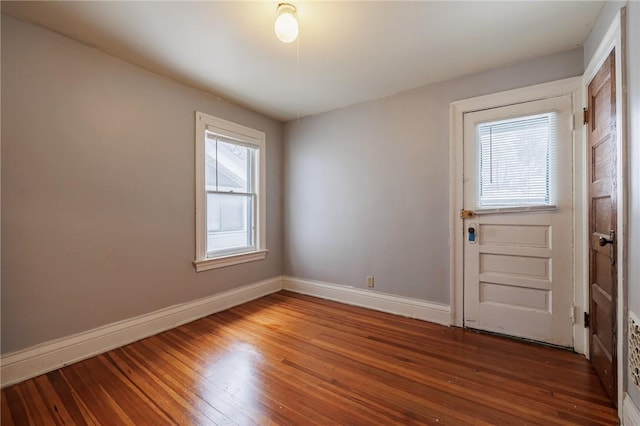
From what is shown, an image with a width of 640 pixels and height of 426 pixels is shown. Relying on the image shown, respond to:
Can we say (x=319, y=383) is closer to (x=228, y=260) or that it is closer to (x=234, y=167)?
(x=228, y=260)

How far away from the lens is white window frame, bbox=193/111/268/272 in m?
2.94

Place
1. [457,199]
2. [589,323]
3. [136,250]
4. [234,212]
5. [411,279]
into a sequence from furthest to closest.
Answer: [234,212] < [411,279] < [457,199] < [136,250] < [589,323]

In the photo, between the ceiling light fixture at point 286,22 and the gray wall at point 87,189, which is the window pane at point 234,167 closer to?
the gray wall at point 87,189

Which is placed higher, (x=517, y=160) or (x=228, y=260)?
(x=517, y=160)

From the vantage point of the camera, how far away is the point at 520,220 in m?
2.40

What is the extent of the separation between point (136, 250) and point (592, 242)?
3.67 metres

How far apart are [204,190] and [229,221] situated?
0.55 meters

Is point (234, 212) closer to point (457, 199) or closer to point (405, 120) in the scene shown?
point (405, 120)

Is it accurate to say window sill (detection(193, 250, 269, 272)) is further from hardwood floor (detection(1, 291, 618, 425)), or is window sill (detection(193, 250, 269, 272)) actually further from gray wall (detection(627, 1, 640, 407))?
gray wall (detection(627, 1, 640, 407))

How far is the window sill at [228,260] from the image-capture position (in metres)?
2.95

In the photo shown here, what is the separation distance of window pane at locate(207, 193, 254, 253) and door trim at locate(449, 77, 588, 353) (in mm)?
2459

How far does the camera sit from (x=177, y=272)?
2.77m

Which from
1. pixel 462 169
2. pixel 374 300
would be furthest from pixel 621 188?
pixel 374 300

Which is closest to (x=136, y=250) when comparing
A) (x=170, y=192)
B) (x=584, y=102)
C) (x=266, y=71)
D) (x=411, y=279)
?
(x=170, y=192)
